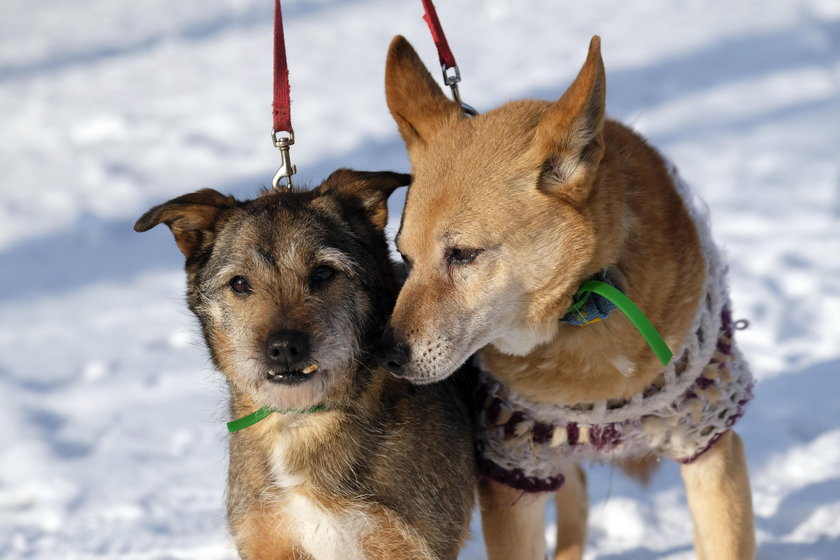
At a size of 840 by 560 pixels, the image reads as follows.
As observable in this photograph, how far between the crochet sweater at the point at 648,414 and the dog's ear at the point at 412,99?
80cm

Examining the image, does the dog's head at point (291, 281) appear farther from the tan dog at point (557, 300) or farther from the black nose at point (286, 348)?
the tan dog at point (557, 300)

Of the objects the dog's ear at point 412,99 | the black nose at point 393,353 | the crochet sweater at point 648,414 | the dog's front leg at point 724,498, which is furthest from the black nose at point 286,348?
the dog's front leg at point 724,498

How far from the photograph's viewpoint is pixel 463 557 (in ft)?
12.9

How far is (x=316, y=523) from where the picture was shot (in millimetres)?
2699

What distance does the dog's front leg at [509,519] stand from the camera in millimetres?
3115

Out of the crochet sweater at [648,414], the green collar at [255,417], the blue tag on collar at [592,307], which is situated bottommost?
the crochet sweater at [648,414]

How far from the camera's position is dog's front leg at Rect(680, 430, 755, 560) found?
3.06 m

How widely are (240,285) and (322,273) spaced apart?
0.24 meters

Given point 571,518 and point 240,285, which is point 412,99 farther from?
point 571,518

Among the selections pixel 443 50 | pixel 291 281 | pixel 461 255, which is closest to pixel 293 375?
pixel 291 281

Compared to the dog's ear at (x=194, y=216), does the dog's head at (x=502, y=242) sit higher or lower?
lower

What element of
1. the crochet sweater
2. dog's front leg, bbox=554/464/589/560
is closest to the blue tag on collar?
the crochet sweater

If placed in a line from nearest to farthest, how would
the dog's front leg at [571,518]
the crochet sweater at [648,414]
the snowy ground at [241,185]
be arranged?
1. the crochet sweater at [648,414]
2. the dog's front leg at [571,518]
3. the snowy ground at [241,185]

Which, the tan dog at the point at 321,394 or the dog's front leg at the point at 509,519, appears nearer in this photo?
the tan dog at the point at 321,394
